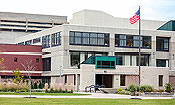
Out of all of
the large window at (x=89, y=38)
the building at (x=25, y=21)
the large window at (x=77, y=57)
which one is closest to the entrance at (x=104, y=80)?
the large window at (x=77, y=57)

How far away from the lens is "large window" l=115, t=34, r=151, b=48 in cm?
7425

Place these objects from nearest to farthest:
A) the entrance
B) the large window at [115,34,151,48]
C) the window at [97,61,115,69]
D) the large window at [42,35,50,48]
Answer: the window at [97,61,115,69]
the entrance
the large window at [115,34,151,48]
the large window at [42,35,50,48]

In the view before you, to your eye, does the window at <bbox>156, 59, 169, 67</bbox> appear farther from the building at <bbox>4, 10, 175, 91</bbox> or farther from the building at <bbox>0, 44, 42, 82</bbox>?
the building at <bbox>0, 44, 42, 82</bbox>

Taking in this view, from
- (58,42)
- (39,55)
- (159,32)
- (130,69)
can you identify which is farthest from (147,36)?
(39,55)

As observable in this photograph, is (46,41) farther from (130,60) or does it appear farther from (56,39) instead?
(130,60)

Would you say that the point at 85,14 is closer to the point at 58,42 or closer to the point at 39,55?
the point at 58,42

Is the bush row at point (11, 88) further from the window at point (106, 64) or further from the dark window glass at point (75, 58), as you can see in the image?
the dark window glass at point (75, 58)

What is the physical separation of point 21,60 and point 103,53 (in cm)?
1886

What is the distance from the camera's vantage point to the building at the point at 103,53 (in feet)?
213

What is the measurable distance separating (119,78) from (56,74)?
1450cm

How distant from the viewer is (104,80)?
6806 centimetres

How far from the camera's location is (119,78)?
65.2 metres

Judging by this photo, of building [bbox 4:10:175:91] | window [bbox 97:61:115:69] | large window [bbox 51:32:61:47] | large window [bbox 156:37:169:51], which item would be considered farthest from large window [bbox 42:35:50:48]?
large window [bbox 156:37:169:51]

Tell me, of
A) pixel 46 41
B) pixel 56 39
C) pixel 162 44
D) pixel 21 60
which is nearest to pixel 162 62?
pixel 162 44
